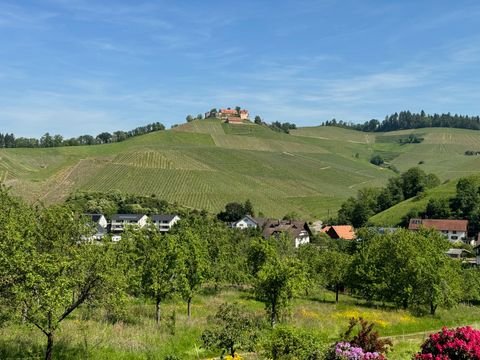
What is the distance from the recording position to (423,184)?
148500 mm

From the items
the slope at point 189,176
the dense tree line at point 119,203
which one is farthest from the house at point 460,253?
the dense tree line at point 119,203

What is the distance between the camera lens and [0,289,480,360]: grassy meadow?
68.4 ft

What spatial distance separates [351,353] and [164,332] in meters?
13.7

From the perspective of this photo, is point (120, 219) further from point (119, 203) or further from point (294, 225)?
point (294, 225)

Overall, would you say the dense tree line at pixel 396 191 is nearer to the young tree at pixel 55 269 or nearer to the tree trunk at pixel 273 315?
the tree trunk at pixel 273 315

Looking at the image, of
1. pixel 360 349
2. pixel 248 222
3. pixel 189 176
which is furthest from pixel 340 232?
pixel 360 349

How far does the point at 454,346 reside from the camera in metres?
13.4

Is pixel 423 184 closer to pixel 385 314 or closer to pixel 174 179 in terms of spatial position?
pixel 174 179

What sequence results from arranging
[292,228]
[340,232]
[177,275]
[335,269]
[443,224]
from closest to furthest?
[177,275]
[335,269]
[292,228]
[340,232]
[443,224]

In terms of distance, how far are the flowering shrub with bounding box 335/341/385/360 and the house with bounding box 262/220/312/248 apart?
96045 mm

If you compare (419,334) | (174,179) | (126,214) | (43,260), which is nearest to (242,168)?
(174,179)

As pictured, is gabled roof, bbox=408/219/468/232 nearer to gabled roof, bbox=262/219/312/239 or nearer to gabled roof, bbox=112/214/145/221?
gabled roof, bbox=262/219/312/239

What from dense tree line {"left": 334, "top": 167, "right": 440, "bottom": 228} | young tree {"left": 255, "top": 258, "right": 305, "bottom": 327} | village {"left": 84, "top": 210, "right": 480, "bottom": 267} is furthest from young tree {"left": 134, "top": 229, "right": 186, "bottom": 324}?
dense tree line {"left": 334, "top": 167, "right": 440, "bottom": 228}

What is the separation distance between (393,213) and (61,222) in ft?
405
